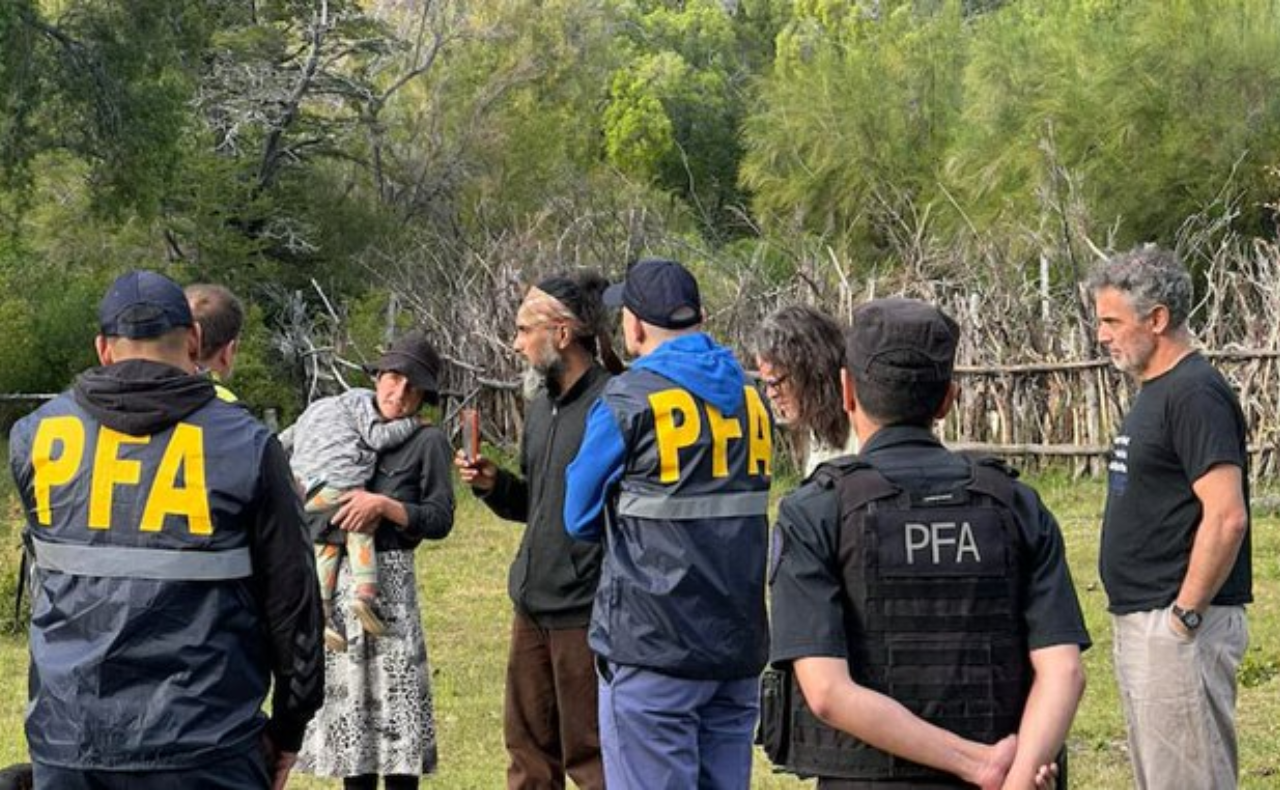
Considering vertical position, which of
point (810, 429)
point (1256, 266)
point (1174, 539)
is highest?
point (1256, 266)

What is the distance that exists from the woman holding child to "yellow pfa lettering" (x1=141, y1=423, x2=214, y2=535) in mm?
2490

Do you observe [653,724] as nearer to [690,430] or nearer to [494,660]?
[690,430]

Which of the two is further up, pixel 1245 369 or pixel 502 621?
pixel 1245 369

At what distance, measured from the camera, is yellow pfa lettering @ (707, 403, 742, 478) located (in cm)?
533

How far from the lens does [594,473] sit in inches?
208

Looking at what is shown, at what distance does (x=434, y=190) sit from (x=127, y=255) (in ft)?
19.3

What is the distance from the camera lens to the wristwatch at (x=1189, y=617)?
530 cm

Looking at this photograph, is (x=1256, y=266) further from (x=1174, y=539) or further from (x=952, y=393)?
(x=952, y=393)

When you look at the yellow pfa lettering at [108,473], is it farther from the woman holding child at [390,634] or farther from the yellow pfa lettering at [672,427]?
the woman holding child at [390,634]

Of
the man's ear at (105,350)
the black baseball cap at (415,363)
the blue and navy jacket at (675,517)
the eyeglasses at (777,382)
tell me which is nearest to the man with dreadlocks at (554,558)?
the black baseball cap at (415,363)

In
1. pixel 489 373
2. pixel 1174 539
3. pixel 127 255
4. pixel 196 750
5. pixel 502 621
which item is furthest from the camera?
pixel 127 255

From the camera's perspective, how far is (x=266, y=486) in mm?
4191

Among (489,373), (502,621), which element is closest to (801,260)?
(489,373)

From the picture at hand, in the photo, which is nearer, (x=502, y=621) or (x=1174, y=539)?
(x=1174, y=539)
